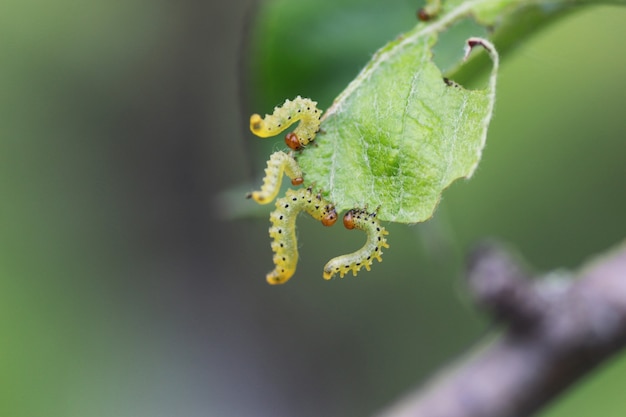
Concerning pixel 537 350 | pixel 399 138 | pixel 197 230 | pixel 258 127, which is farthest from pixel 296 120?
pixel 197 230

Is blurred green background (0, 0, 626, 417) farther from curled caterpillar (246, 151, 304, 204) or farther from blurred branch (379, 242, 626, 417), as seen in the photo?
curled caterpillar (246, 151, 304, 204)

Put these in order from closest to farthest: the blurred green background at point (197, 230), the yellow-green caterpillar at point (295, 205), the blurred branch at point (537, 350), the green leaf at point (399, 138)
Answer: the green leaf at point (399, 138) → the yellow-green caterpillar at point (295, 205) → the blurred branch at point (537, 350) → the blurred green background at point (197, 230)

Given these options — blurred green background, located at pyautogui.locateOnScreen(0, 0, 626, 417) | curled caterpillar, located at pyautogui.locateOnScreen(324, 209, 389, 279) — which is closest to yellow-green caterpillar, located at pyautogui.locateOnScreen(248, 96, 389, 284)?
curled caterpillar, located at pyautogui.locateOnScreen(324, 209, 389, 279)

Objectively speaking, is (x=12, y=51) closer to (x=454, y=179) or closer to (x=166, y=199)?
(x=166, y=199)

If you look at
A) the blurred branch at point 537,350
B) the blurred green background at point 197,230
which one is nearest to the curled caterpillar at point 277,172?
the blurred branch at point 537,350

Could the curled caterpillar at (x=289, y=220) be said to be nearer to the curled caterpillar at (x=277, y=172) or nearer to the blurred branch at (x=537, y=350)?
the curled caterpillar at (x=277, y=172)

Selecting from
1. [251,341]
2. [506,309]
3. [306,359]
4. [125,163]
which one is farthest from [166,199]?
[506,309]
